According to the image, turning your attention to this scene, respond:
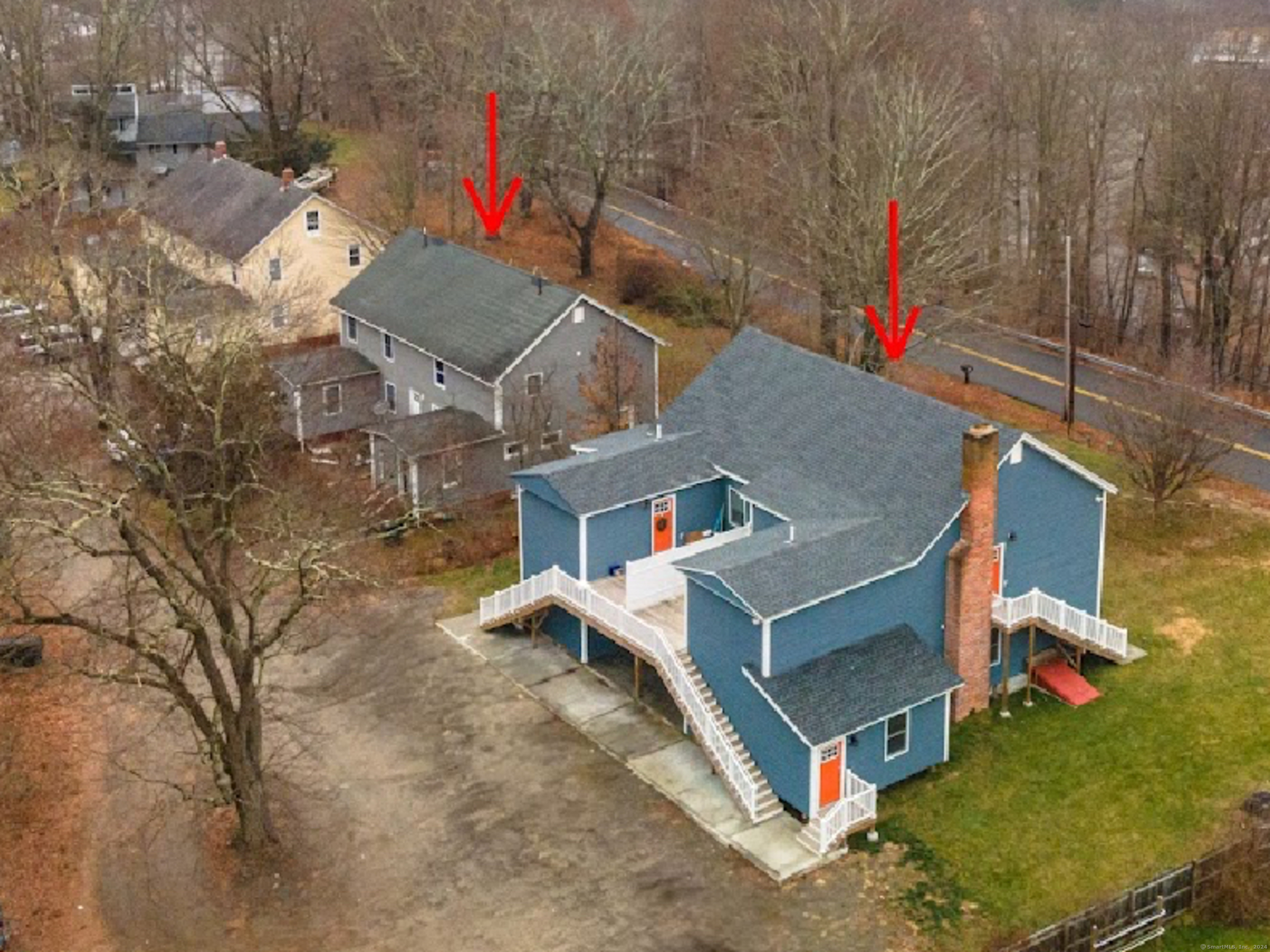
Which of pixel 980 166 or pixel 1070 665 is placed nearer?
pixel 1070 665

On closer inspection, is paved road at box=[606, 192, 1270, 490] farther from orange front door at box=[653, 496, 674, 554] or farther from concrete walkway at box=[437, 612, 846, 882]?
concrete walkway at box=[437, 612, 846, 882]

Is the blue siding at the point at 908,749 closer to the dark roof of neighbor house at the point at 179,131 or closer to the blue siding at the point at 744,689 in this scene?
the blue siding at the point at 744,689

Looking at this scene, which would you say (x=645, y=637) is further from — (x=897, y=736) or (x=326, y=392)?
(x=326, y=392)

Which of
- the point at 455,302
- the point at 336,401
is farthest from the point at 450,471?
the point at 336,401

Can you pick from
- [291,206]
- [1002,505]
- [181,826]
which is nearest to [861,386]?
[1002,505]

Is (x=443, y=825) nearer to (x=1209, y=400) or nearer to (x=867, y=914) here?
(x=867, y=914)

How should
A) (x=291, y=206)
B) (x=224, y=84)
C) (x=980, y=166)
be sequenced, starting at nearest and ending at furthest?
(x=291, y=206) → (x=980, y=166) → (x=224, y=84)

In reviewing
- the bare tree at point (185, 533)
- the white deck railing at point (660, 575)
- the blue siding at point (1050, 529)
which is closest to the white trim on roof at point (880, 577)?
the blue siding at point (1050, 529)
